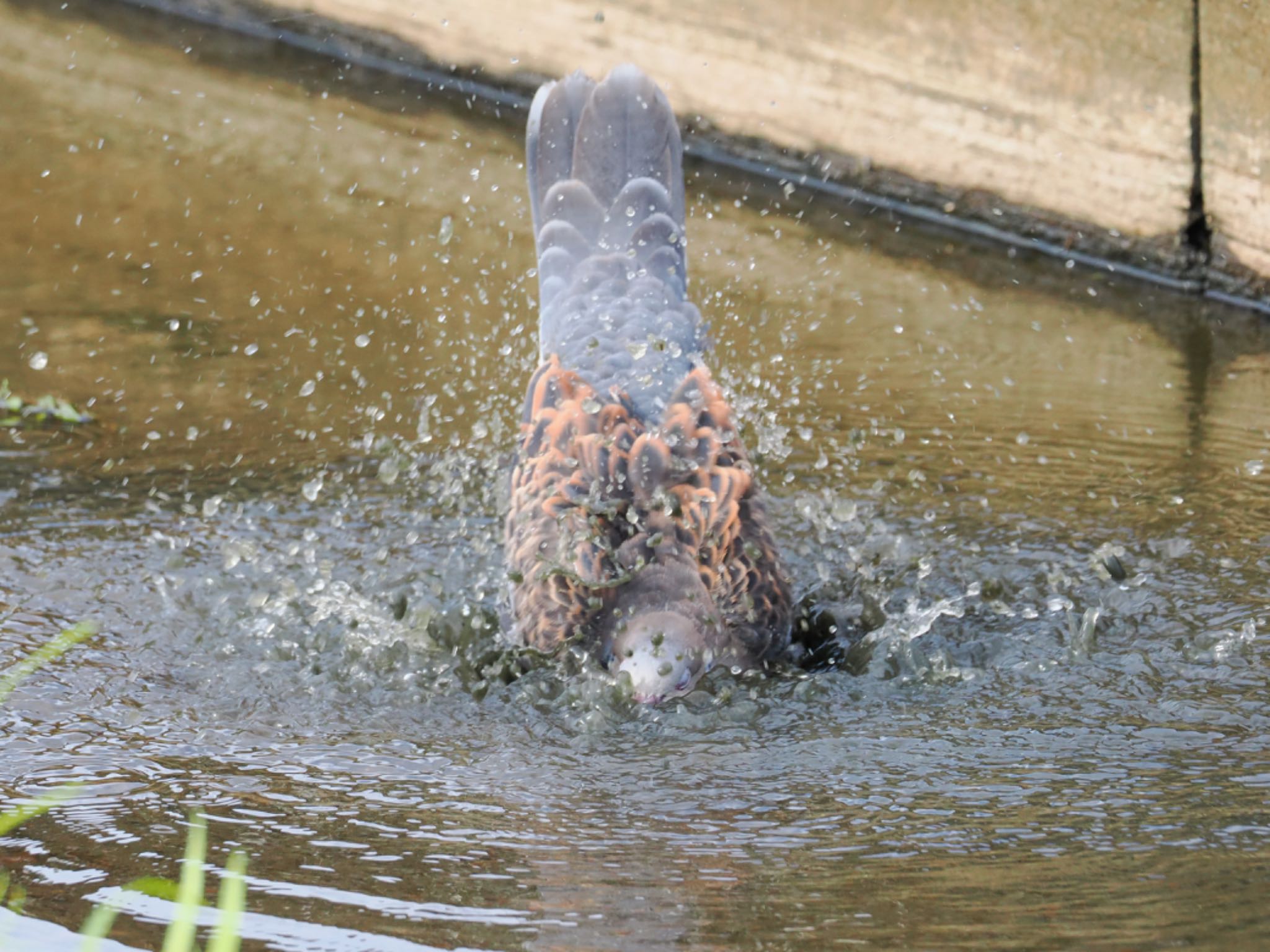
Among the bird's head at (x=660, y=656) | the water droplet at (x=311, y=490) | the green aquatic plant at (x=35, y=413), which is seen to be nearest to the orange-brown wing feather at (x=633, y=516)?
the bird's head at (x=660, y=656)

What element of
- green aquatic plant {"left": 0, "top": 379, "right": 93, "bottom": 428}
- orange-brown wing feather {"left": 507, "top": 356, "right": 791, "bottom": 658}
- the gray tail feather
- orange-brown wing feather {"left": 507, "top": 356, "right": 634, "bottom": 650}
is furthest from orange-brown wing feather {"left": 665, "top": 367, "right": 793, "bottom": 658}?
green aquatic plant {"left": 0, "top": 379, "right": 93, "bottom": 428}

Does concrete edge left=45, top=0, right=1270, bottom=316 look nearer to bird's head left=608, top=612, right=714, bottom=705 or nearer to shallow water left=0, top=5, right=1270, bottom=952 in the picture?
shallow water left=0, top=5, right=1270, bottom=952

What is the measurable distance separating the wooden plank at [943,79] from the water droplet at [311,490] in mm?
3451

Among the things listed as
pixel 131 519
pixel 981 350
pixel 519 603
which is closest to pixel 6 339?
pixel 131 519

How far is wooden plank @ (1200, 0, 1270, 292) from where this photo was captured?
599 cm

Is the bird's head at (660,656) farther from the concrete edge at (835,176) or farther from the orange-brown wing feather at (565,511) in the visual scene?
the concrete edge at (835,176)

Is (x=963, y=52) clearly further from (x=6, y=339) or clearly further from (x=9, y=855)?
(x=9, y=855)

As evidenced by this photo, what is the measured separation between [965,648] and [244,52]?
234 inches

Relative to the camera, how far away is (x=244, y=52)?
8141 millimetres

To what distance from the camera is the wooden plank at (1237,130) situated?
5992 mm

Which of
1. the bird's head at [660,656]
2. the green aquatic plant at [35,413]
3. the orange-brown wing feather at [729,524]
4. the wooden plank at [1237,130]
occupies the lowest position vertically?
the bird's head at [660,656]

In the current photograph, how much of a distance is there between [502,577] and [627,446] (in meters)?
0.62

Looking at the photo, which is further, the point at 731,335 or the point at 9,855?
the point at 731,335

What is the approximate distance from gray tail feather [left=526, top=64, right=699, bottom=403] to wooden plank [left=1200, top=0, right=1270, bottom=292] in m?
A: 2.74
